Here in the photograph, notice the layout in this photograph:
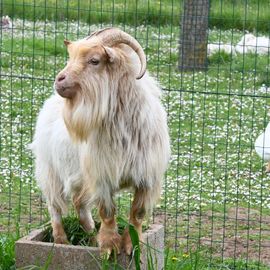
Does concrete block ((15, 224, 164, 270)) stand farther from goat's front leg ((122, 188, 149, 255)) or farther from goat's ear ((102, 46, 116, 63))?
goat's ear ((102, 46, 116, 63))

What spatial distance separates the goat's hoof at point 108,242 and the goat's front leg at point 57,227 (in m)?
0.53

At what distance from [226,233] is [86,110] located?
303 centimetres

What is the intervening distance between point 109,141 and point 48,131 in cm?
69

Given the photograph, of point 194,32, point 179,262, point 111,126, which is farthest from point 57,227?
point 194,32

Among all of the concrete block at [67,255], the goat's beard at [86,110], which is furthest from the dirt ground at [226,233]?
the goat's beard at [86,110]

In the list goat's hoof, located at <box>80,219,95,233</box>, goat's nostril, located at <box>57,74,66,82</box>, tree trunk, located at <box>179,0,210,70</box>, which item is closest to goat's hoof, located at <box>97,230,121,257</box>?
goat's hoof, located at <box>80,219,95,233</box>

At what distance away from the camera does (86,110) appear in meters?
5.88

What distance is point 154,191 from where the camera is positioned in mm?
6172

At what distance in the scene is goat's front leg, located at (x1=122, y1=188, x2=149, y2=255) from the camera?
242 inches

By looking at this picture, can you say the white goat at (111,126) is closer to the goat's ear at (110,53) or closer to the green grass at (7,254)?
the goat's ear at (110,53)

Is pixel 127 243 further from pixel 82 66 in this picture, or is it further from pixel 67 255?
pixel 82 66

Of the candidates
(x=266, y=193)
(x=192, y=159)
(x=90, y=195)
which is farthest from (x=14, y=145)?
(x=90, y=195)

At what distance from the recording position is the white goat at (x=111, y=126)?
5.86 metres

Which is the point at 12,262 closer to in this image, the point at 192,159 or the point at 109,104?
the point at 109,104
